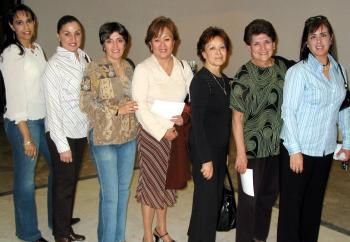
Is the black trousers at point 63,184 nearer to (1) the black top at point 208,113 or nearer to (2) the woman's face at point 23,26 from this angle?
(2) the woman's face at point 23,26

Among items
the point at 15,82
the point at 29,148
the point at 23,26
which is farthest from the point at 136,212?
the point at 23,26

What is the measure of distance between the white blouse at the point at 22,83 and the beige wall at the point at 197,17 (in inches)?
164

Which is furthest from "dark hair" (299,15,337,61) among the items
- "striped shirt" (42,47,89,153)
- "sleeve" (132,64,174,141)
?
"striped shirt" (42,47,89,153)

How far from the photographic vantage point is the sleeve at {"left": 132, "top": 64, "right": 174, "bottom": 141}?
99.3 inches

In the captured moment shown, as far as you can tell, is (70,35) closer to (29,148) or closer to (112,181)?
(29,148)

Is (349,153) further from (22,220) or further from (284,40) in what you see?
(284,40)

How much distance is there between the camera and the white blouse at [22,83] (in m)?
2.69

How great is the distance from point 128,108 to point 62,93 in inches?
18.1

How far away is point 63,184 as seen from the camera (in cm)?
286

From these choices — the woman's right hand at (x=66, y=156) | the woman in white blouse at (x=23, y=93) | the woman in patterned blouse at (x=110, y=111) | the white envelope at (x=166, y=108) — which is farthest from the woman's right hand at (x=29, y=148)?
the white envelope at (x=166, y=108)

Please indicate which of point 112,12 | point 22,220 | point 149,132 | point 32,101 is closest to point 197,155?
point 149,132

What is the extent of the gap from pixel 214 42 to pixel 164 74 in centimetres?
37

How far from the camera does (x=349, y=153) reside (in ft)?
8.53

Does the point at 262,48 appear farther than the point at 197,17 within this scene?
No
